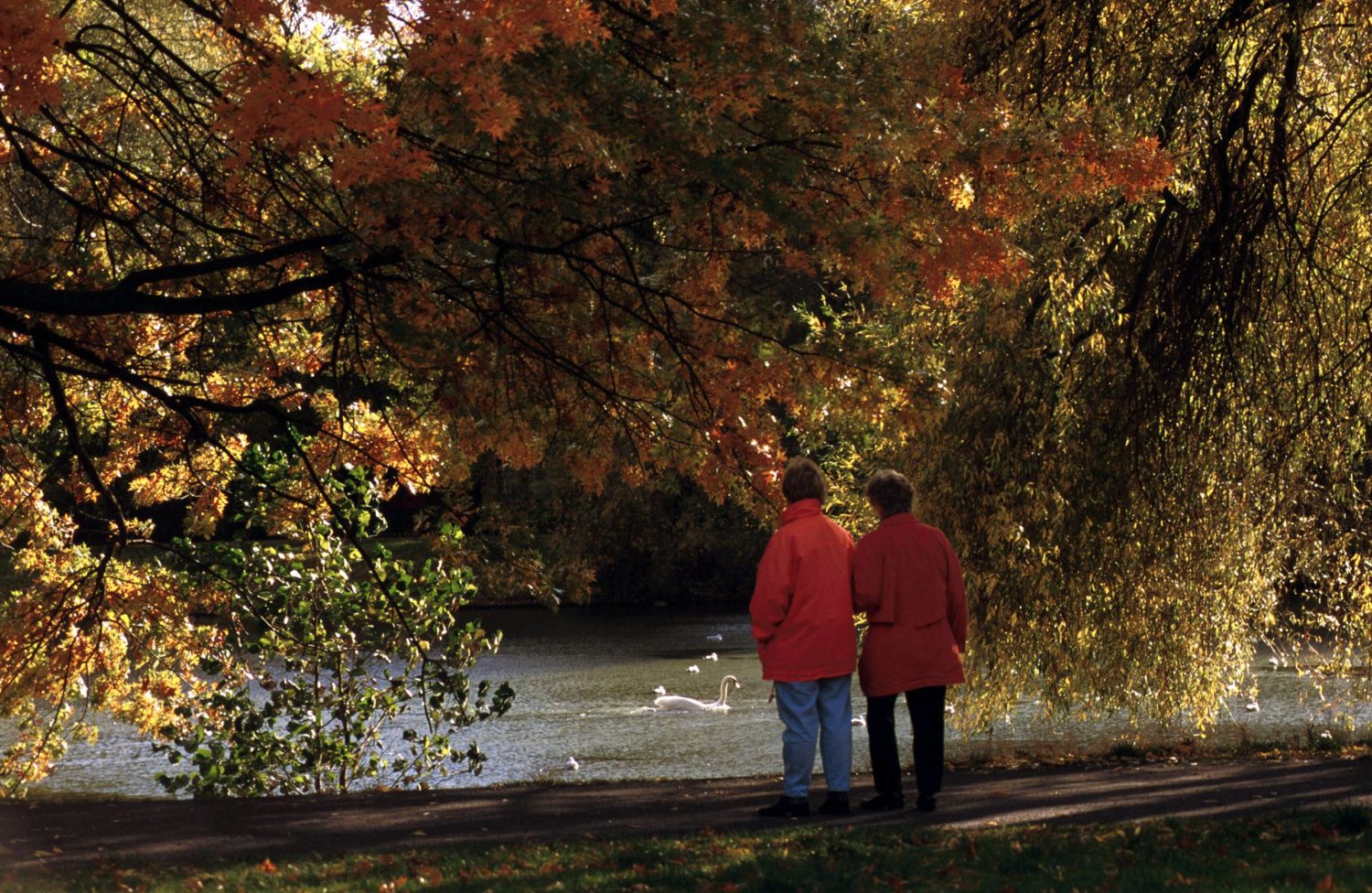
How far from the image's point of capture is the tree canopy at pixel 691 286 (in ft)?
22.7

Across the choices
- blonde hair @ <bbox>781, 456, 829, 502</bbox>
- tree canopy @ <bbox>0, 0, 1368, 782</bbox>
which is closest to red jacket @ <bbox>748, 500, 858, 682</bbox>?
blonde hair @ <bbox>781, 456, 829, 502</bbox>

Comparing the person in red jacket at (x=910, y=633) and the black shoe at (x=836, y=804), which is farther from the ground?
the person in red jacket at (x=910, y=633)

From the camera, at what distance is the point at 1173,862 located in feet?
19.5

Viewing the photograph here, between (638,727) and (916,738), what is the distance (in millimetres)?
11343

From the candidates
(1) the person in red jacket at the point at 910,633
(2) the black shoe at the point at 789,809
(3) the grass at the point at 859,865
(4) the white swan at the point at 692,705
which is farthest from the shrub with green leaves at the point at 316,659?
(4) the white swan at the point at 692,705

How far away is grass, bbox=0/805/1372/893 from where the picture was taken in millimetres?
5641

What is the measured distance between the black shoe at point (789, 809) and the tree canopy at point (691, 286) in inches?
64.1

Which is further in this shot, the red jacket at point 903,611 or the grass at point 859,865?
the red jacket at point 903,611

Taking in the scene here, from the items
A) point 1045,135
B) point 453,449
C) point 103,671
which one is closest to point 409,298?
point 453,449

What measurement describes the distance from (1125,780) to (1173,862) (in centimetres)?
263

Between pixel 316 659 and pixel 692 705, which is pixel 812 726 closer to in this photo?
pixel 316 659

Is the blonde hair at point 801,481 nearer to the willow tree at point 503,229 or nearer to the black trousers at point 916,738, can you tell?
the willow tree at point 503,229

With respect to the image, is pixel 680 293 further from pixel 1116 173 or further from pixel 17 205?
pixel 17 205

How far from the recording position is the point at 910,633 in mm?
7262
